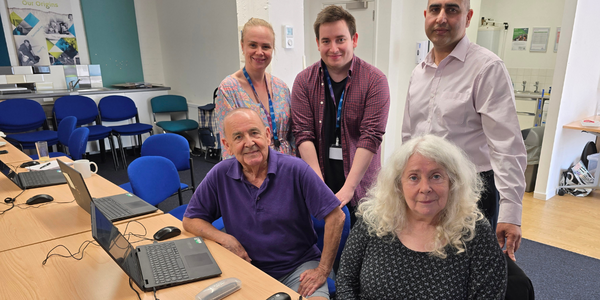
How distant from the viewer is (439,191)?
1.21 m

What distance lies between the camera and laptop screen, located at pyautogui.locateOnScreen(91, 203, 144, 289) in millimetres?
1080

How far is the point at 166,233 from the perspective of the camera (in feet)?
5.15

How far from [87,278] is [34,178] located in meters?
1.53

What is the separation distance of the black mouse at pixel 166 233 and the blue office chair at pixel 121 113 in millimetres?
3963

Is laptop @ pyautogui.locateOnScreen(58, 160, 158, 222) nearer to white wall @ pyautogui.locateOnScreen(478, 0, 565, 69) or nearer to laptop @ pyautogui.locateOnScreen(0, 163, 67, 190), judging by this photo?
laptop @ pyautogui.locateOnScreen(0, 163, 67, 190)

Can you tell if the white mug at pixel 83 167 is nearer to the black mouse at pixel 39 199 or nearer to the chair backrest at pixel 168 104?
the black mouse at pixel 39 199

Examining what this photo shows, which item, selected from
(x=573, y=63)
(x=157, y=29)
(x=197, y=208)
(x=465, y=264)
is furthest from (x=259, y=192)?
(x=157, y=29)

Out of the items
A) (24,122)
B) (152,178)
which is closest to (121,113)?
(24,122)

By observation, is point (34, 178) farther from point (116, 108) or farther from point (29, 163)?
point (116, 108)

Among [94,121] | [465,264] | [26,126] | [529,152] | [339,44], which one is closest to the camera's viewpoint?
[465,264]

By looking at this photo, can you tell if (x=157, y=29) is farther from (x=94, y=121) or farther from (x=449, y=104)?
(x=449, y=104)

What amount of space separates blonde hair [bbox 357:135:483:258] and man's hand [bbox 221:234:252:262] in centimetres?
54

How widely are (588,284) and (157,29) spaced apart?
6.57 meters

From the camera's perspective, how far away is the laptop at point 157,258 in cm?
111
